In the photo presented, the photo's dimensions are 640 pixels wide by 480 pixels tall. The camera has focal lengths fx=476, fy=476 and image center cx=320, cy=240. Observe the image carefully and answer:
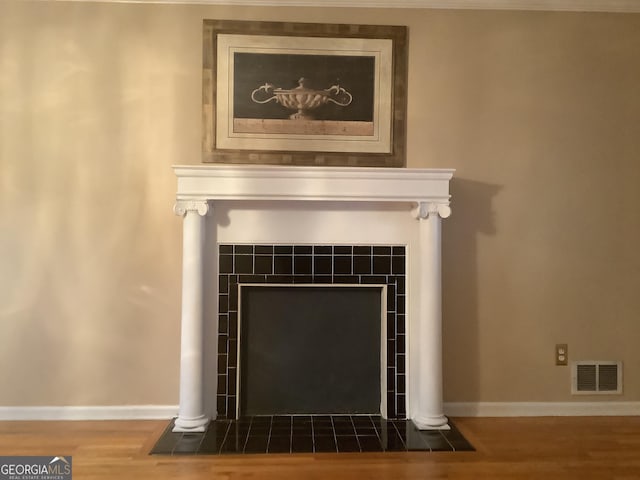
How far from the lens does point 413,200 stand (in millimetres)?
2646

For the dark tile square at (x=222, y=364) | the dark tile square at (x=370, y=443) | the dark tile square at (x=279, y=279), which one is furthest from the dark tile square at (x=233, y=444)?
the dark tile square at (x=279, y=279)

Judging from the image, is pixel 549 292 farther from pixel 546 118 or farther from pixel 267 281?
pixel 267 281

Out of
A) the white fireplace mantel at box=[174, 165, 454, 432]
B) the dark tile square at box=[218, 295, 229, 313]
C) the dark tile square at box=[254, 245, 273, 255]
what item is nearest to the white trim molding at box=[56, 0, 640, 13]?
the white fireplace mantel at box=[174, 165, 454, 432]

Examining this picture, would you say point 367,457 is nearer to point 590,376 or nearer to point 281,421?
point 281,421

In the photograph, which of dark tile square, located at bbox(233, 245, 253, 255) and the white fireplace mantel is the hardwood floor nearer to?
the white fireplace mantel

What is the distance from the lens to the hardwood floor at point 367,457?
2152 millimetres

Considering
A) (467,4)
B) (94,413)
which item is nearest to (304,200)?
(467,4)

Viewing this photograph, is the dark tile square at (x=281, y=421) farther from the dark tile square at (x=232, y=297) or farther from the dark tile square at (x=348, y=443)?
the dark tile square at (x=232, y=297)

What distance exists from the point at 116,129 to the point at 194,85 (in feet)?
1.70

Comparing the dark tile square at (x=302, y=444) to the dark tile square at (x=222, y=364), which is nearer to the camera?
the dark tile square at (x=302, y=444)

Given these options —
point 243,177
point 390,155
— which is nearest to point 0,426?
point 243,177

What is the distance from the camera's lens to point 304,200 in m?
2.64

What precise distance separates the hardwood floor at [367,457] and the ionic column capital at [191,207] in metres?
1.21

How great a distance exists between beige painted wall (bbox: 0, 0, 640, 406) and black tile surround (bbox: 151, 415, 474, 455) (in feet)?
1.28
